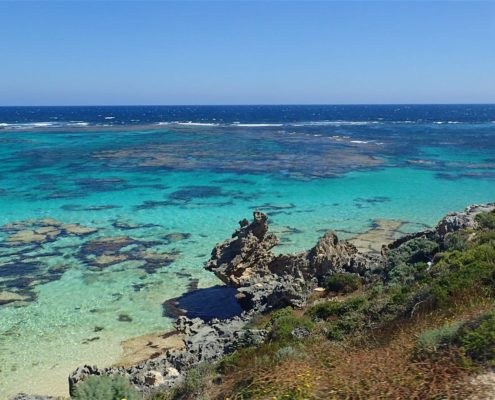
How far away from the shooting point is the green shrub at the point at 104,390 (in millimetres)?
9008

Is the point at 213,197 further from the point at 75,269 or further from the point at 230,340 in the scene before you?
the point at 230,340

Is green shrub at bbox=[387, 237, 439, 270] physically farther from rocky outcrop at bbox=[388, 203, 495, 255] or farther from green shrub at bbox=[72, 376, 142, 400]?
green shrub at bbox=[72, 376, 142, 400]

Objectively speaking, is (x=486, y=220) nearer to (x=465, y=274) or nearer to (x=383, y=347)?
(x=465, y=274)

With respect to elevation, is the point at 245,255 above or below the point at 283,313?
above

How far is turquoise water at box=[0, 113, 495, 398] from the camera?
677 inches

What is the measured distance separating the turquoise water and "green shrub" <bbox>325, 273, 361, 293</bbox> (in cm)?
588

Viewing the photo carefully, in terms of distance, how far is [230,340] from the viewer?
43.5 feet

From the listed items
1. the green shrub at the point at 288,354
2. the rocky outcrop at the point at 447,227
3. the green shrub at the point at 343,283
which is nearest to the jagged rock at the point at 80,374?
the green shrub at the point at 288,354

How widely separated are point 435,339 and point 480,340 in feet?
2.52

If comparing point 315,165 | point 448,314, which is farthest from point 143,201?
point 448,314

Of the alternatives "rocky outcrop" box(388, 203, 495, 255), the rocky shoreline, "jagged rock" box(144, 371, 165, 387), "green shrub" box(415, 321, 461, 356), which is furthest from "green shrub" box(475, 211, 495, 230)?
"jagged rock" box(144, 371, 165, 387)

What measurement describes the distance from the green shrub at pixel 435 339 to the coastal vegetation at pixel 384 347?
2 centimetres

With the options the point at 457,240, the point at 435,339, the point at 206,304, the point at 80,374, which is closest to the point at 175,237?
the point at 206,304

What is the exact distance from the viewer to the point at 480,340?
772 centimetres
